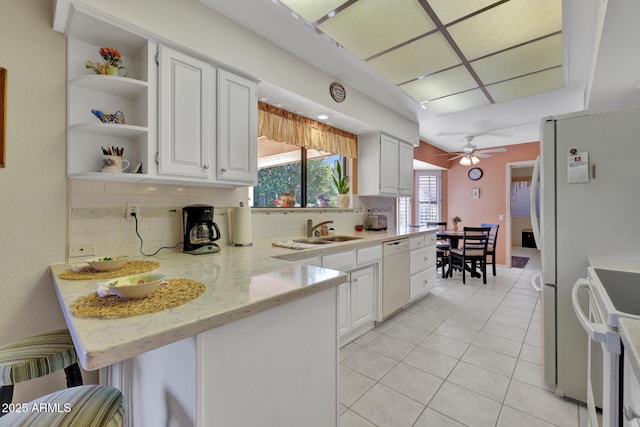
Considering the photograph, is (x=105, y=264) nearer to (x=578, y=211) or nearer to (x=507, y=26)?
(x=578, y=211)

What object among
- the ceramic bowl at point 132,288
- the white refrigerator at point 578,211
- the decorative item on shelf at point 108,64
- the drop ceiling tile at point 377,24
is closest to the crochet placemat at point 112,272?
the ceramic bowl at point 132,288

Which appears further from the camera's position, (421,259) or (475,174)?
(475,174)

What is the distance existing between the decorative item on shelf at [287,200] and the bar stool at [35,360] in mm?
1862

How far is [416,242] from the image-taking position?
11.0 ft

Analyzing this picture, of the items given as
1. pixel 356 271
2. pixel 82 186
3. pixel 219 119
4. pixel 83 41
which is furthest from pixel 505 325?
pixel 83 41

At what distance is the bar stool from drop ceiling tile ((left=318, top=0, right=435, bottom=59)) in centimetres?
218

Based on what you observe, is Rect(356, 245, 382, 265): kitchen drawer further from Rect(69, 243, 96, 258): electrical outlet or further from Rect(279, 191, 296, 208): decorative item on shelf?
Rect(69, 243, 96, 258): electrical outlet

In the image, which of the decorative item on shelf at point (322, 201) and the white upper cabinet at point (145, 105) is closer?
the white upper cabinet at point (145, 105)

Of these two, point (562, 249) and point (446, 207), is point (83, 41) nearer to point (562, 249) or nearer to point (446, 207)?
point (562, 249)

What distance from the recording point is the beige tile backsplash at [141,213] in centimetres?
151

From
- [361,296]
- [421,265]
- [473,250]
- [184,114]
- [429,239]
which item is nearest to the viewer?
[184,114]

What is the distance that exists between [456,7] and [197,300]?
212cm

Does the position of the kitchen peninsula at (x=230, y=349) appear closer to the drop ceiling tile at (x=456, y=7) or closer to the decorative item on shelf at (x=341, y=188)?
the drop ceiling tile at (x=456, y=7)

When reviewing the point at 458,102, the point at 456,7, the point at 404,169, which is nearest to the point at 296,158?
the point at 404,169
